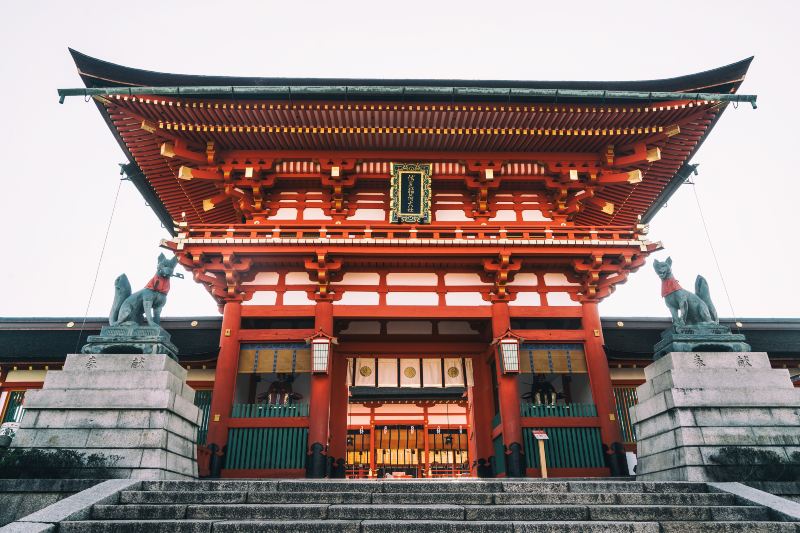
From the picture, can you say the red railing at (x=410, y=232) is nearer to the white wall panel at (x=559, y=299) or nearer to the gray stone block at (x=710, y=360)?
the white wall panel at (x=559, y=299)

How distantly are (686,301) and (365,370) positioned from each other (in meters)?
8.11

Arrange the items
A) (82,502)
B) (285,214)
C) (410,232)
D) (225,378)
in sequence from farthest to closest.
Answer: (285,214) → (410,232) → (225,378) → (82,502)

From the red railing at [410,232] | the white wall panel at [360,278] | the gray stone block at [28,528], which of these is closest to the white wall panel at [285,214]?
the red railing at [410,232]

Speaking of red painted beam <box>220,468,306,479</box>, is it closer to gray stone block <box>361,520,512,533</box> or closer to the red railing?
the red railing

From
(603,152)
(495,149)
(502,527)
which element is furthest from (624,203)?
(502,527)

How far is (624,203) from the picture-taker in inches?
562

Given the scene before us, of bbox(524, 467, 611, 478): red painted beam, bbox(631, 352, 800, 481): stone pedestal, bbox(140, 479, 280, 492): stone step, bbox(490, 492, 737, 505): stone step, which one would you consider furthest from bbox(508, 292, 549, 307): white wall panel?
bbox(140, 479, 280, 492): stone step

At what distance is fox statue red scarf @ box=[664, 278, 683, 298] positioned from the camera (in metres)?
8.95

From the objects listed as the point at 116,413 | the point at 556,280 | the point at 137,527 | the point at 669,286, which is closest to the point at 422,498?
the point at 137,527

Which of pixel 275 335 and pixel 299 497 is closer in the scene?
pixel 299 497

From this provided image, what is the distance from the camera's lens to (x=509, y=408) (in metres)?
10.8

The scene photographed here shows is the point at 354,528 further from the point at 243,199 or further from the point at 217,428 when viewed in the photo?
the point at 243,199

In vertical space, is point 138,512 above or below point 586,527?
above

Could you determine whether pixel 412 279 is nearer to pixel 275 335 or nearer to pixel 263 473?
pixel 275 335
